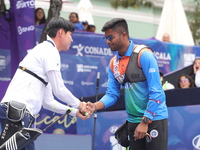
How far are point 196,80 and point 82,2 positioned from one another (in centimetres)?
606

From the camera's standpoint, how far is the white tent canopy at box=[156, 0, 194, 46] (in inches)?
561

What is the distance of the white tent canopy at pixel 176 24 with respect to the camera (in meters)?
14.3

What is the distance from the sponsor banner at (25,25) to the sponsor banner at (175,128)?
2724mm

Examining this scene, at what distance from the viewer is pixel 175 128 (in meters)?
7.73

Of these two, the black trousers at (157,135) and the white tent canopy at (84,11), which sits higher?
the white tent canopy at (84,11)

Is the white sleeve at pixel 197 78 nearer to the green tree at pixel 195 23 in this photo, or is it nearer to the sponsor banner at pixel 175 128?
the sponsor banner at pixel 175 128

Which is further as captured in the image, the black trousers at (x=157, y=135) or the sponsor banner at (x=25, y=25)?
the sponsor banner at (x=25, y=25)

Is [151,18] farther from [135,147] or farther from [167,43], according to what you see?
[135,147]

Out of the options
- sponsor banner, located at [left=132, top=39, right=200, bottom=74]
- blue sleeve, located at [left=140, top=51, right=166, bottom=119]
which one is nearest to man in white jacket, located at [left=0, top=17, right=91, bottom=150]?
blue sleeve, located at [left=140, top=51, right=166, bottom=119]

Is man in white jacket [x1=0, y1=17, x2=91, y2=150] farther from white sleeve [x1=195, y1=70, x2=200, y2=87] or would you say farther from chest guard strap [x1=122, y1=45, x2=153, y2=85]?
white sleeve [x1=195, y1=70, x2=200, y2=87]

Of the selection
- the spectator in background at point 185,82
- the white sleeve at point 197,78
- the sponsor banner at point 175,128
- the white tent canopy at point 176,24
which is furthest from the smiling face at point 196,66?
the white tent canopy at point 176,24

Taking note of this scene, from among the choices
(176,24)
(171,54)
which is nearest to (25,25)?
(171,54)

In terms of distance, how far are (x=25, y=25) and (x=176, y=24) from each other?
232 inches

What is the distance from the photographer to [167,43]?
1240cm
